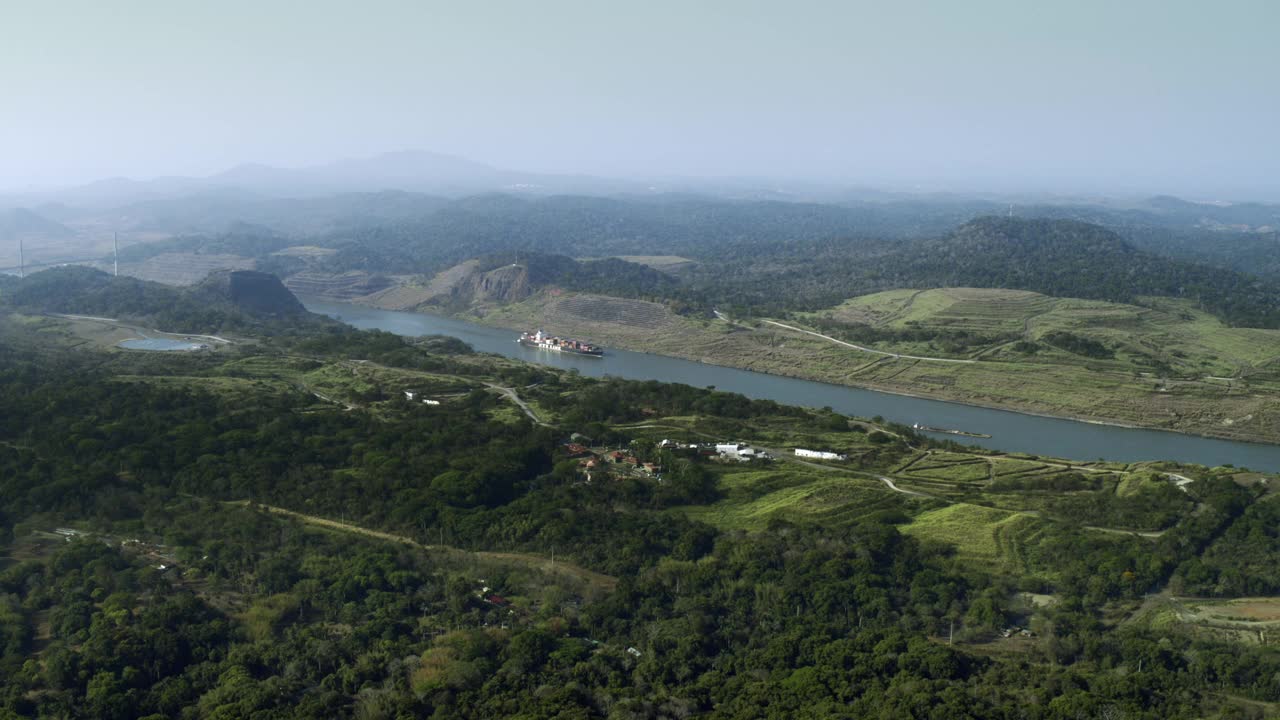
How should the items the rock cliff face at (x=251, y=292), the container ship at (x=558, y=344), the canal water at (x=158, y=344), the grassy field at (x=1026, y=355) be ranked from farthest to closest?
the rock cliff face at (x=251, y=292) → the container ship at (x=558, y=344) → the canal water at (x=158, y=344) → the grassy field at (x=1026, y=355)

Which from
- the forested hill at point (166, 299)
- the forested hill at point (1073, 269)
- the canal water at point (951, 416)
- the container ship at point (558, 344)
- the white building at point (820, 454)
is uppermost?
the forested hill at point (1073, 269)

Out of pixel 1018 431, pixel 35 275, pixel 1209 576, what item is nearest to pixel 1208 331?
pixel 1018 431

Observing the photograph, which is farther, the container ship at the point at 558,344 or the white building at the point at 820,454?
the container ship at the point at 558,344

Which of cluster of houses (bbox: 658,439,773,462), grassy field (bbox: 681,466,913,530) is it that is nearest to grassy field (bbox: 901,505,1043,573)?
grassy field (bbox: 681,466,913,530)

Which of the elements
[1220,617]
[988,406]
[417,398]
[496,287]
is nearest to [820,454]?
[1220,617]

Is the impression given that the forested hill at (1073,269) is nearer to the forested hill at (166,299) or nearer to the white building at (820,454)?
the white building at (820,454)

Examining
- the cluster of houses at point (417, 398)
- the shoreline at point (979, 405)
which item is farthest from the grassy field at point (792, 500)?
the cluster of houses at point (417, 398)

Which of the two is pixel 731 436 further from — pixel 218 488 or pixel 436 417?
pixel 218 488
